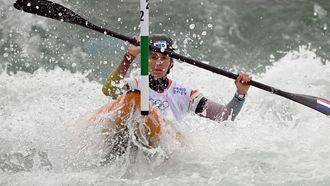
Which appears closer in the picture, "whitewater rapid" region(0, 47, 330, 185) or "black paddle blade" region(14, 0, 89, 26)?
"whitewater rapid" region(0, 47, 330, 185)

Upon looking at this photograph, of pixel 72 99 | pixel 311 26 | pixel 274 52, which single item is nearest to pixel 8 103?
pixel 72 99

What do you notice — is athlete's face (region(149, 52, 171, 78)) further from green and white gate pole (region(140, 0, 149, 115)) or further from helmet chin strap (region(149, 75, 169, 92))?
green and white gate pole (region(140, 0, 149, 115))

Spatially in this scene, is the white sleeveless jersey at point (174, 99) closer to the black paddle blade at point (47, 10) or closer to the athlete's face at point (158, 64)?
the athlete's face at point (158, 64)

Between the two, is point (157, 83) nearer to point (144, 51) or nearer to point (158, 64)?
point (158, 64)

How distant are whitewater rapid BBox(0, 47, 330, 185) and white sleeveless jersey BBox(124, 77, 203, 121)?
14cm

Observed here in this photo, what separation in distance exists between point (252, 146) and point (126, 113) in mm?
1517

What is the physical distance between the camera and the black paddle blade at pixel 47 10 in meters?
5.01

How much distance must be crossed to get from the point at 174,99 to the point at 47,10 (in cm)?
121

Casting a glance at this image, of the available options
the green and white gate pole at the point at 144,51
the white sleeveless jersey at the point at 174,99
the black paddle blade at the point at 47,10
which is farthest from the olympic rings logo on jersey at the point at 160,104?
the black paddle blade at the point at 47,10

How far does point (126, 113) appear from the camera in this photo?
4.70 metres

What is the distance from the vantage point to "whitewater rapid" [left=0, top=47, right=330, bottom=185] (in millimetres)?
4812

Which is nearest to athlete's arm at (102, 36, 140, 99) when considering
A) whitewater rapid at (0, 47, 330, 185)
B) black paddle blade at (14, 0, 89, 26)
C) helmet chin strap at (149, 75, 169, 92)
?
helmet chin strap at (149, 75, 169, 92)

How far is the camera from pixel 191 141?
5.29 m

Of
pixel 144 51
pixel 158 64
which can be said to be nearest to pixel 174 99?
pixel 158 64
